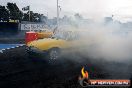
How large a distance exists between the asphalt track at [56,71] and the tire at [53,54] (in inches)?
10.8

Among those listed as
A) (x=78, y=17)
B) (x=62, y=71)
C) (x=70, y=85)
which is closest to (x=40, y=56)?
(x=62, y=71)

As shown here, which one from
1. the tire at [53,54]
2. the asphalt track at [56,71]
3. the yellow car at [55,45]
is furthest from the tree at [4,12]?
the tire at [53,54]

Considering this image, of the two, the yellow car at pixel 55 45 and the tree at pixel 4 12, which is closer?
the yellow car at pixel 55 45

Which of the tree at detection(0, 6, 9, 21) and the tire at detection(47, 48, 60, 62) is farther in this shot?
the tree at detection(0, 6, 9, 21)

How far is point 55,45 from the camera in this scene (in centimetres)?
1405

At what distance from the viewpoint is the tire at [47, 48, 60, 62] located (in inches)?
548

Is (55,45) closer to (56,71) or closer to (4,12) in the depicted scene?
(56,71)

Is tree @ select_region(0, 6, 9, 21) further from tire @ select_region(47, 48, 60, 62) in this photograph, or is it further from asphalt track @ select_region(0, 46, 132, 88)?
tire @ select_region(47, 48, 60, 62)

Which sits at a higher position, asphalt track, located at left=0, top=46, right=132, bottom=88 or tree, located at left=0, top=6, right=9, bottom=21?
tree, located at left=0, top=6, right=9, bottom=21

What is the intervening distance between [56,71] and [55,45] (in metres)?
2.70

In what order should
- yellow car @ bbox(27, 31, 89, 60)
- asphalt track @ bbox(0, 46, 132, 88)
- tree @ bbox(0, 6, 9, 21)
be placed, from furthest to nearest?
tree @ bbox(0, 6, 9, 21), yellow car @ bbox(27, 31, 89, 60), asphalt track @ bbox(0, 46, 132, 88)

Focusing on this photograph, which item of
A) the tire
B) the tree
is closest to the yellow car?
the tire

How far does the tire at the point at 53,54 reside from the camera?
13.9 metres

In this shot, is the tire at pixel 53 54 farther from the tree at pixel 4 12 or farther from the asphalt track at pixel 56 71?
the tree at pixel 4 12
